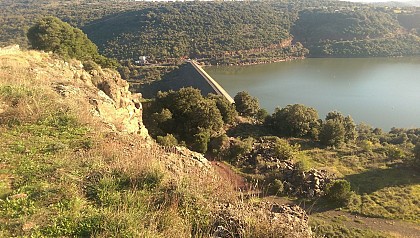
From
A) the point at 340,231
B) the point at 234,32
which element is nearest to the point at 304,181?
the point at 340,231

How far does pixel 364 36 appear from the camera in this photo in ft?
218

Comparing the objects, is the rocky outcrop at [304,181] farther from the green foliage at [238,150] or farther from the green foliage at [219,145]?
the green foliage at [219,145]

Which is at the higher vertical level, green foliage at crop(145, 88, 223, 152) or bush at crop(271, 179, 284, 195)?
green foliage at crop(145, 88, 223, 152)

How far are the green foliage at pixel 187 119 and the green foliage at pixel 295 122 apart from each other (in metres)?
5.20

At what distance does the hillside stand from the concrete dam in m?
28.1

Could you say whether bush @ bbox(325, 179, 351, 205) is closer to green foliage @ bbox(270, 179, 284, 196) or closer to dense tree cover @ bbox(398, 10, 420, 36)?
green foliage @ bbox(270, 179, 284, 196)

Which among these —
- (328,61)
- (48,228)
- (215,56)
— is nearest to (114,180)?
(48,228)

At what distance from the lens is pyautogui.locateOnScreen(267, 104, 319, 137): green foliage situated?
2100 centimetres

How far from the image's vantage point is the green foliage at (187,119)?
17109 millimetres

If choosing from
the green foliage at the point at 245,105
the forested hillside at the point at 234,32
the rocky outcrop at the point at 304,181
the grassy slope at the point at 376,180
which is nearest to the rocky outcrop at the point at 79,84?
the rocky outcrop at the point at 304,181

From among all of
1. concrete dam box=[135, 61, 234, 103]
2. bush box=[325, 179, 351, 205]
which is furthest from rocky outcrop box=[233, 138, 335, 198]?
concrete dam box=[135, 61, 234, 103]

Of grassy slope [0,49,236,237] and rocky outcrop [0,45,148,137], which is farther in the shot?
rocky outcrop [0,45,148,137]

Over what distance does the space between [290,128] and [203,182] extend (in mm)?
17180

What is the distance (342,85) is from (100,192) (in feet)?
152
